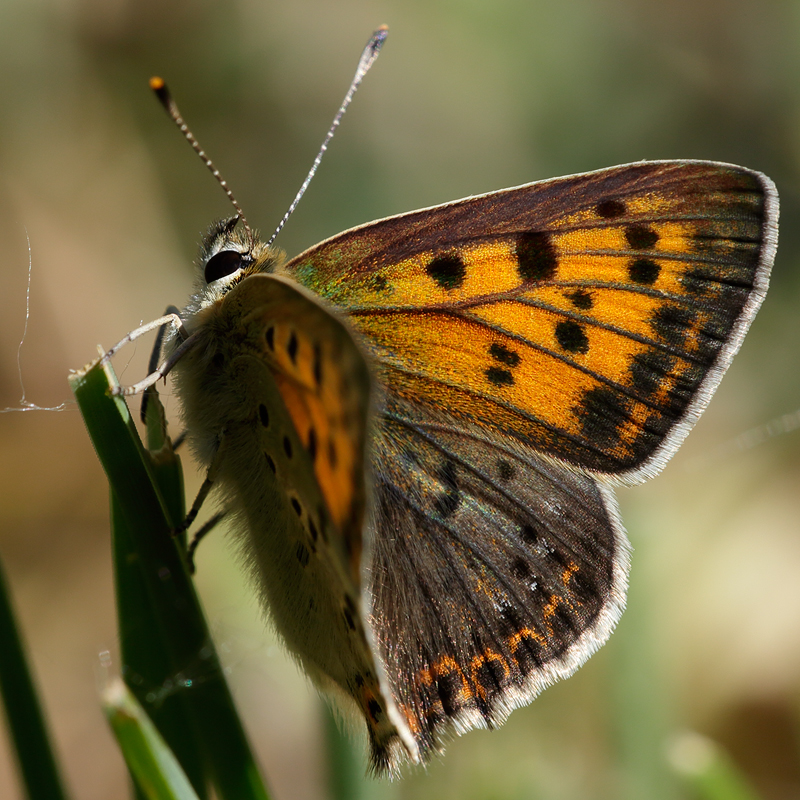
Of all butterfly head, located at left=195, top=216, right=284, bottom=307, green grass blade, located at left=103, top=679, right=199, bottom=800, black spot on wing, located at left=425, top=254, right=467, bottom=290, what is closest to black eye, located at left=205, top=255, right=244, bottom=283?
butterfly head, located at left=195, top=216, right=284, bottom=307

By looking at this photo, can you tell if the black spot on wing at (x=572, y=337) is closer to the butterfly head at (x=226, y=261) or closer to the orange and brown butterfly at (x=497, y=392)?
the orange and brown butterfly at (x=497, y=392)

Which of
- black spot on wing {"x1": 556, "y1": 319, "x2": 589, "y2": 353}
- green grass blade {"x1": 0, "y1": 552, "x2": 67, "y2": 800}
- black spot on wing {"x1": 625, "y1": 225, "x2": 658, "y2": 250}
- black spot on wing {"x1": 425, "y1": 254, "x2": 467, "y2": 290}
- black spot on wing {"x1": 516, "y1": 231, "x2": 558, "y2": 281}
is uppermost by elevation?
black spot on wing {"x1": 425, "y1": 254, "x2": 467, "y2": 290}

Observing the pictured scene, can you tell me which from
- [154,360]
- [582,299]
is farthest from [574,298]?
[154,360]

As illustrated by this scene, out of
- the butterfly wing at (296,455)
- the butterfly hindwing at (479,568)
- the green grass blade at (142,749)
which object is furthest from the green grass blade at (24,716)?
the butterfly hindwing at (479,568)

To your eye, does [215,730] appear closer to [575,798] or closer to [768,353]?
[575,798]

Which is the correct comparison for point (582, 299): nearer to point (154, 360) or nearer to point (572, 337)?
point (572, 337)

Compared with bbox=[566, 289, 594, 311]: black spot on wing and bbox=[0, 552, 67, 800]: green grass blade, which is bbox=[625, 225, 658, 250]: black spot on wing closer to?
bbox=[566, 289, 594, 311]: black spot on wing
